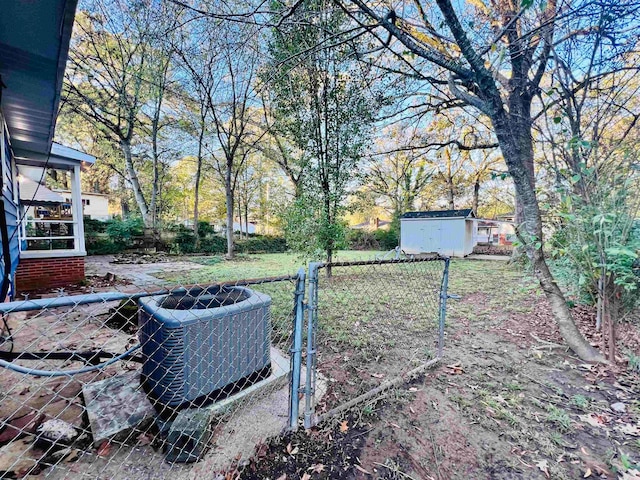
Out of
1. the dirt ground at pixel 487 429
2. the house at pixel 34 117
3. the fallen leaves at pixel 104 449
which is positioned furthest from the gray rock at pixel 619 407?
the house at pixel 34 117

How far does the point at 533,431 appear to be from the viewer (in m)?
1.84

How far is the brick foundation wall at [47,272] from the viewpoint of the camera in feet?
17.8

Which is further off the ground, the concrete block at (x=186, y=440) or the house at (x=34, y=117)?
the house at (x=34, y=117)

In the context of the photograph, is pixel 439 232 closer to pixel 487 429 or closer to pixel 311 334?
pixel 487 429

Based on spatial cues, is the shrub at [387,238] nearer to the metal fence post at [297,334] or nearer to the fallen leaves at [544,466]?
the fallen leaves at [544,466]

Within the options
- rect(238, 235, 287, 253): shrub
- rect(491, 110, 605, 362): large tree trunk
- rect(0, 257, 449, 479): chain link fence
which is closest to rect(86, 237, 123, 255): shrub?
rect(238, 235, 287, 253): shrub

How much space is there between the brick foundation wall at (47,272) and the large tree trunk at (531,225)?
323 inches

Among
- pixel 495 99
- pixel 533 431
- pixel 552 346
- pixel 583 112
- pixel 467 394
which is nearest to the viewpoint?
pixel 533 431

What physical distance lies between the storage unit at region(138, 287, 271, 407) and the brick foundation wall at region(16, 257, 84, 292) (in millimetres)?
5659

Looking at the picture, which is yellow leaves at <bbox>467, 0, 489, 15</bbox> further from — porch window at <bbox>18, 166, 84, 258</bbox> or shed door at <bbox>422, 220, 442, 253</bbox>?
shed door at <bbox>422, 220, 442, 253</bbox>

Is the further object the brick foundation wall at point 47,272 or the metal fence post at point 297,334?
the brick foundation wall at point 47,272

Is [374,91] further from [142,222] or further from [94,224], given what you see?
[94,224]

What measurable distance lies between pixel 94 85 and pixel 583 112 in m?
14.8

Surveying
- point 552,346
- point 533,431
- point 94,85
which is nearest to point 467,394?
point 533,431
